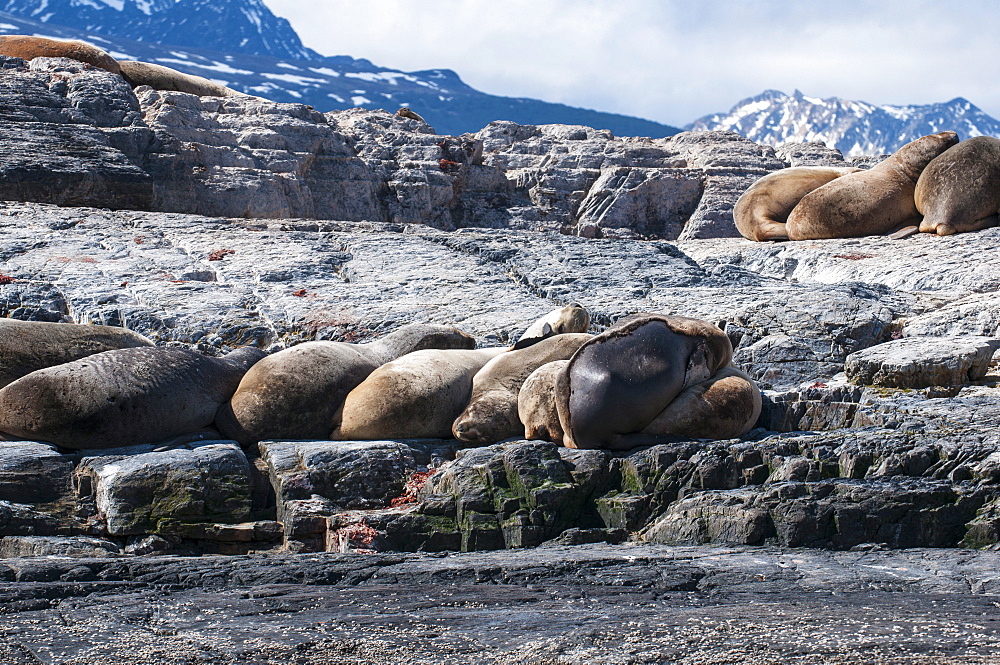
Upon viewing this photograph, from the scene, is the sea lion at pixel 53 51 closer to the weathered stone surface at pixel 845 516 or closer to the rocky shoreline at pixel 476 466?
the rocky shoreline at pixel 476 466

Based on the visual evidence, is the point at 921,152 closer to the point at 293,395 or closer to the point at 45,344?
the point at 293,395

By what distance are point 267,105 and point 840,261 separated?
7.92 m

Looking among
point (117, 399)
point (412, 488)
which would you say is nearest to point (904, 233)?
point (412, 488)

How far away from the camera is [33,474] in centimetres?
499

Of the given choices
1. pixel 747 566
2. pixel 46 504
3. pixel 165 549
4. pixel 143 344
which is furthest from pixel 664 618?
pixel 143 344

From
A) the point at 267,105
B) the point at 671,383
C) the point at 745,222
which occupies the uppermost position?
the point at 267,105

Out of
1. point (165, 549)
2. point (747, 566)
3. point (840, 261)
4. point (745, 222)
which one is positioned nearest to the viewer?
point (747, 566)

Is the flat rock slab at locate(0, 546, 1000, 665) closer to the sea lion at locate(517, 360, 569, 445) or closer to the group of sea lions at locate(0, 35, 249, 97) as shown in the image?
the sea lion at locate(517, 360, 569, 445)

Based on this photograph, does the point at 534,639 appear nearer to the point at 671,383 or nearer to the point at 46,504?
the point at 671,383

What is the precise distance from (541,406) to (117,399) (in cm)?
242

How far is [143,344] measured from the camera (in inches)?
263

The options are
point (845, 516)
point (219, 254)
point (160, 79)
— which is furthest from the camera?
point (160, 79)

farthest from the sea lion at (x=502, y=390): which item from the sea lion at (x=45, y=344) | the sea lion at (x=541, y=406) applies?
the sea lion at (x=45, y=344)

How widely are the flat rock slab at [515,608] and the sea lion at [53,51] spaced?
11173 mm
